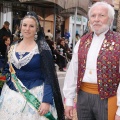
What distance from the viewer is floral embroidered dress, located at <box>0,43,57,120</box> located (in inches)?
114

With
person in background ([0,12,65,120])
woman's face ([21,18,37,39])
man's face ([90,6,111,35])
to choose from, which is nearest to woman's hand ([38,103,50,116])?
person in background ([0,12,65,120])

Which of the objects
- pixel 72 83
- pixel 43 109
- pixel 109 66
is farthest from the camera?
pixel 43 109

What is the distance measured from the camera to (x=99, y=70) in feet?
7.70

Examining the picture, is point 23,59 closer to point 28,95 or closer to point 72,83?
point 28,95

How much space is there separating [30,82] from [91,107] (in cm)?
75

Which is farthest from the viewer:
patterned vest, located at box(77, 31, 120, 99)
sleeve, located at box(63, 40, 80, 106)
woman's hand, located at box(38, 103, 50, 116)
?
woman's hand, located at box(38, 103, 50, 116)

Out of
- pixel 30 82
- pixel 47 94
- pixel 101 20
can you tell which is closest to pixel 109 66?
pixel 101 20

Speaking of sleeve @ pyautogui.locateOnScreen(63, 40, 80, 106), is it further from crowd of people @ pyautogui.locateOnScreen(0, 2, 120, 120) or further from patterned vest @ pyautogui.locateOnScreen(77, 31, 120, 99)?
patterned vest @ pyautogui.locateOnScreen(77, 31, 120, 99)

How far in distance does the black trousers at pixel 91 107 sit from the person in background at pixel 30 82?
17.7 inches

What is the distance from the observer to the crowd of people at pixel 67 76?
92.7 inches

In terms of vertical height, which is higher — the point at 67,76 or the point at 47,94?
the point at 67,76

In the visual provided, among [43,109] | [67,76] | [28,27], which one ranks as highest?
[28,27]

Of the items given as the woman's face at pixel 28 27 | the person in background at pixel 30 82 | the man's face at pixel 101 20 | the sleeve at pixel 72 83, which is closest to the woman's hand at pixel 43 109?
the person in background at pixel 30 82

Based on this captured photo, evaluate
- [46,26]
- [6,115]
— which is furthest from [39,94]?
[46,26]
